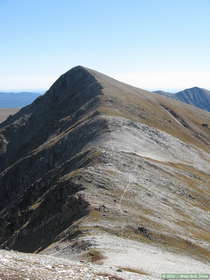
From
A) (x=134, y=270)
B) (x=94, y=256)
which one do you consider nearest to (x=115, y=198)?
(x=94, y=256)

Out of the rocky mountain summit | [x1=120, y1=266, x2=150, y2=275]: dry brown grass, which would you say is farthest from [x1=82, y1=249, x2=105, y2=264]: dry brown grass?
[x1=120, y1=266, x2=150, y2=275]: dry brown grass

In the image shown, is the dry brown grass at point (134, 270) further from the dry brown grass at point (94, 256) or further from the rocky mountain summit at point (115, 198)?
the dry brown grass at point (94, 256)

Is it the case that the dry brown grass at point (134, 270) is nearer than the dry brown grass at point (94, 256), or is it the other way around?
the dry brown grass at point (134, 270)

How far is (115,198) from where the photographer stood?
163ft

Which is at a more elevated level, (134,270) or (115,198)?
(115,198)

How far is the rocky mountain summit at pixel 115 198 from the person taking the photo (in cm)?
3684

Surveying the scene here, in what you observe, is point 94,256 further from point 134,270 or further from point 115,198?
point 115,198

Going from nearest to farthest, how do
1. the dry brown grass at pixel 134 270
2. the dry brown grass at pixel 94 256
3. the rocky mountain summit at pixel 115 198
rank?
the dry brown grass at pixel 134 270 < the dry brown grass at pixel 94 256 < the rocky mountain summit at pixel 115 198

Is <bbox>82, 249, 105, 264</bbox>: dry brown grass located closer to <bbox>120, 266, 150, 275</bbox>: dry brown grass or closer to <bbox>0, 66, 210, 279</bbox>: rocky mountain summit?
<bbox>0, 66, 210, 279</bbox>: rocky mountain summit

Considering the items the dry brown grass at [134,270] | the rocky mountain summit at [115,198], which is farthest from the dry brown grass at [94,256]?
the dry brown grass at [134,270]

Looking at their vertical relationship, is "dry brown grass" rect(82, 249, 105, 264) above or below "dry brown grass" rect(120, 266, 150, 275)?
below

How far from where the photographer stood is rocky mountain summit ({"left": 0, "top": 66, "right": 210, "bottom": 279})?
121 ft

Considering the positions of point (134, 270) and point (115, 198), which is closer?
point (134, 270)

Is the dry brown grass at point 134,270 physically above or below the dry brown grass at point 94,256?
above
